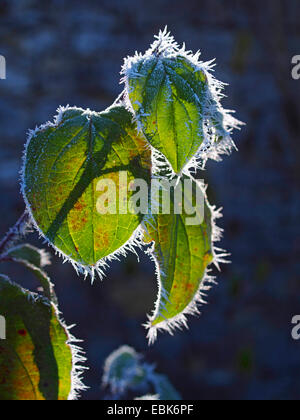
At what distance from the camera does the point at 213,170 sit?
3666 millimetres

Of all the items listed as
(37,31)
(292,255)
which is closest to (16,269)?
(37,31)

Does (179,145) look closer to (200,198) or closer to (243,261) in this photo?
(200,198)

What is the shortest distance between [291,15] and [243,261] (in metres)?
2.05

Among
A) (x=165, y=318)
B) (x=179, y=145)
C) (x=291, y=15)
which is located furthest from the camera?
(x=291, y=15)

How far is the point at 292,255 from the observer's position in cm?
379

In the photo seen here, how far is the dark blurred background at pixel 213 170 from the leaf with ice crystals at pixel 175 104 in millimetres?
2773

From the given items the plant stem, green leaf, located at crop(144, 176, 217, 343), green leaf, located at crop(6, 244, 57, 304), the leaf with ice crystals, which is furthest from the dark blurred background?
the leaf with ice crystals

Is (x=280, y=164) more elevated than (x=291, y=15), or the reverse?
(x=291, y=15)

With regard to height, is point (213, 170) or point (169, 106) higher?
point (213, 170)

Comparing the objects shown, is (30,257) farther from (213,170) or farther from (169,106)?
(213,170)

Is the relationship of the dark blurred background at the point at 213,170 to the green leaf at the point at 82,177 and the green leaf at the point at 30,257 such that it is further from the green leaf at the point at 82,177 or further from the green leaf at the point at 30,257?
the green leaf at the point at 82,177

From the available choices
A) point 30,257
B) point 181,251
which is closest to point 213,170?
point 30,257

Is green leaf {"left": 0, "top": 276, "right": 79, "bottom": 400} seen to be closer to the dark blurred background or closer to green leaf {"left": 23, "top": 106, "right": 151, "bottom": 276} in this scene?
green leaf {"left": 23, "top": 106, "right": 151, "bottom": 276}

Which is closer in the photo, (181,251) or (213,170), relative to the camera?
(181,251)
